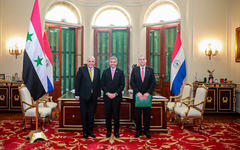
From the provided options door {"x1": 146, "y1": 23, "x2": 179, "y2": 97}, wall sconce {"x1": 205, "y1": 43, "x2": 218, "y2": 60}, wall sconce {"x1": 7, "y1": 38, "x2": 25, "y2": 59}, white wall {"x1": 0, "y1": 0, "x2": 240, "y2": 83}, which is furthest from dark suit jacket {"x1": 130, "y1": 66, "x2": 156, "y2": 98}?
wall sconce {"x1": 7, "y1": 38, "x2": 25, "y2": 59}

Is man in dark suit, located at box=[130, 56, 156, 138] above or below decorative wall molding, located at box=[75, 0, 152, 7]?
below

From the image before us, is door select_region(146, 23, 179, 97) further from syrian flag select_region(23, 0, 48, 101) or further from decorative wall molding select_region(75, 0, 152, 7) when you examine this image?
syrian flag select_region(23, 0, 48, 101)

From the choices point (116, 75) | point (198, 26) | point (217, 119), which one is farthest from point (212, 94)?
point (116, 75)

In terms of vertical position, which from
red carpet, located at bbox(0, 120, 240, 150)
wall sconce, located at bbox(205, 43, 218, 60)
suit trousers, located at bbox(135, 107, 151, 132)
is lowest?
red carpet, located at bbox(0, 120, 240, 150)

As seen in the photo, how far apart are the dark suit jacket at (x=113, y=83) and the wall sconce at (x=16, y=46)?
4089 mm

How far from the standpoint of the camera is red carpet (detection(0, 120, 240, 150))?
3.62 metres

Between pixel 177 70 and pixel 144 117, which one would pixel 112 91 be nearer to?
pixel 144 117

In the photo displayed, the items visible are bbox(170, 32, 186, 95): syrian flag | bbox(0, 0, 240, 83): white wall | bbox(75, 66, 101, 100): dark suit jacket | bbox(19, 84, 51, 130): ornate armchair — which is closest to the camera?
bbox(75, 66, 101, 100): dark suit jacket

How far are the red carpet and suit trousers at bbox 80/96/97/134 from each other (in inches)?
9.4

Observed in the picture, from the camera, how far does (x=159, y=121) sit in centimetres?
448

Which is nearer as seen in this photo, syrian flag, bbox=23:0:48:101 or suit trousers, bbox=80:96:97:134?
syrian flag, bbox=23:0:48:101

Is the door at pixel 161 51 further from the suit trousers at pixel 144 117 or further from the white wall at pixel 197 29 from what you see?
the suit trousers at pixel 144 117

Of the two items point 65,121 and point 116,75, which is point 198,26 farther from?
point 65,121

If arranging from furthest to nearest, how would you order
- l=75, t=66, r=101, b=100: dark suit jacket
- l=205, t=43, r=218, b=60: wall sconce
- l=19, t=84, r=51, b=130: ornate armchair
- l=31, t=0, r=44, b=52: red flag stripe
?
l=205, t=43, r=218, b=60: wall sconce
l=19, t=84, r=51, b=130: ornate armchair
l=75, t=66, r=101, b=100: dark suit jacket
l=31, t=0, r=44, b=52: red flag stripe
